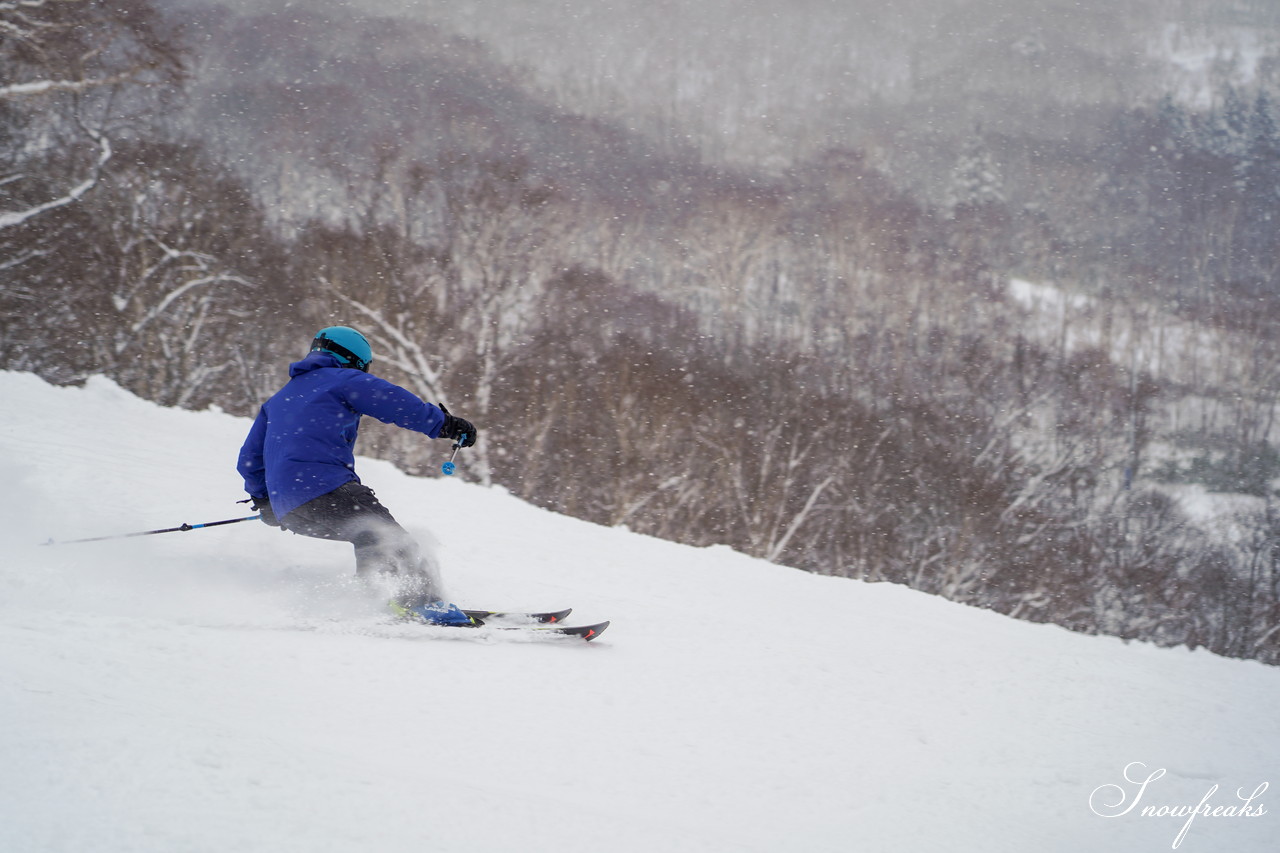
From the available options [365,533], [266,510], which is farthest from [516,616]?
[266,510]

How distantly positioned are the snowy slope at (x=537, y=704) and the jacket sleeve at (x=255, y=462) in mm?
442

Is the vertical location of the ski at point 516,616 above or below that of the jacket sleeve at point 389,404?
A: below

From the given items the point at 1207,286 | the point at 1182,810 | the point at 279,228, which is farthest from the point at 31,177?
the point at 1207,286

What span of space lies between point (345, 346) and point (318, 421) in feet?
1.52

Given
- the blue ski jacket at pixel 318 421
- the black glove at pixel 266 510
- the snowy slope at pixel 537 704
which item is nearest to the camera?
the snowy slope at pixel 537 704

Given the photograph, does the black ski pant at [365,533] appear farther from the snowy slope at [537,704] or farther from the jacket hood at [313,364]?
the jacket hood at [313,364]

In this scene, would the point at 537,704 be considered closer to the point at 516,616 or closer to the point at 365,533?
the point at 516,616

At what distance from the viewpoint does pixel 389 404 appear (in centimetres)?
404

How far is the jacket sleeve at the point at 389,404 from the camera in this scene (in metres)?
4.02

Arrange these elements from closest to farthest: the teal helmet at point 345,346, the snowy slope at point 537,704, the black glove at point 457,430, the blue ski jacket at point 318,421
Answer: the snowy slope at point 537,704
the blue ski jacket at point 318,421
the black glove at point 457,430
the teal helmet at point 345,346

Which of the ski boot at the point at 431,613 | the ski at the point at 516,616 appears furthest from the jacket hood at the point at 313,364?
the ski at the point at 516,616

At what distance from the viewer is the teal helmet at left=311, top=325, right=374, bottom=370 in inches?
167

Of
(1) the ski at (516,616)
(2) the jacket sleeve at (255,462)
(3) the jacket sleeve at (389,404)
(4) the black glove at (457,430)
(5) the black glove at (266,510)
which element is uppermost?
(3) the jacket sleeve at (389,404)

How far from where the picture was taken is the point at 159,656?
2.86 metres
